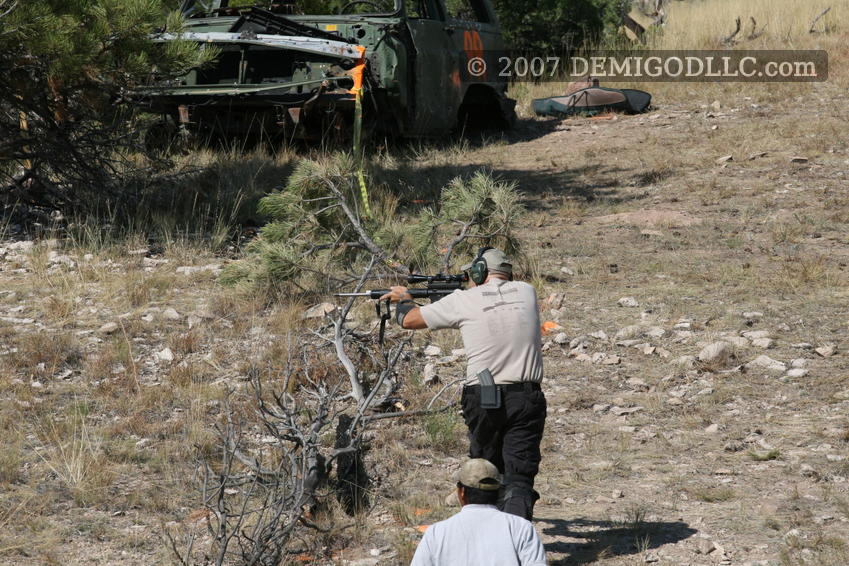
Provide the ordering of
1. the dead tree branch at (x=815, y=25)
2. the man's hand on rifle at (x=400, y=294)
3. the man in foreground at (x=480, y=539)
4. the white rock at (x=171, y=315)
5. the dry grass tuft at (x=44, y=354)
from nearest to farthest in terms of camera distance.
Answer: the man in foreground at (x=480, y=539), the man's hand on rifle at (x=400, y=294), the dry grass tuft at (x=44, y=354), the white rock at (x=171, y=315), the dead tree branch at (x=815, y=25)

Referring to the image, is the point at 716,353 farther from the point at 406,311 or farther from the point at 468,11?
the point at 468,11

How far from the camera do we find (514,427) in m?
4.11

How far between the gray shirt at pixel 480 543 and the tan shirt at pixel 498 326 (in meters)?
1.14

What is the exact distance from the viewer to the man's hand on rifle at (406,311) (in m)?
4.28

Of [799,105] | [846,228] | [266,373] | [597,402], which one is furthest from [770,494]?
[799,105]

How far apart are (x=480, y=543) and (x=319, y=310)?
4151 mm

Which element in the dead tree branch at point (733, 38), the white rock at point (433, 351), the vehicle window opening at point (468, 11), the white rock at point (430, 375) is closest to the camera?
the white rock at point (430, 375)

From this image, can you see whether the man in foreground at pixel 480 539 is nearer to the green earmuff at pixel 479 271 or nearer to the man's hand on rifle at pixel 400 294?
the green earmuff at pixel 479 271

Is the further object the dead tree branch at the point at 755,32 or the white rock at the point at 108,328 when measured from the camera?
the dead tree branch at the point at 755,32

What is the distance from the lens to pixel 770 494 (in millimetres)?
4660

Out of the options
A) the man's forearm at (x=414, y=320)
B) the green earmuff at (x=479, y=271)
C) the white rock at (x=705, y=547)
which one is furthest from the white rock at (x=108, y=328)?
the white rock at (x=705, y=547)

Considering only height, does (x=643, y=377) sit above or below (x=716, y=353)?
below

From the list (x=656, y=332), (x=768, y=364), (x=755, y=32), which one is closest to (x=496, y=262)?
(x=768, y=364)

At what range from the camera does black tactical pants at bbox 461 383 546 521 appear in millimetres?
4062
